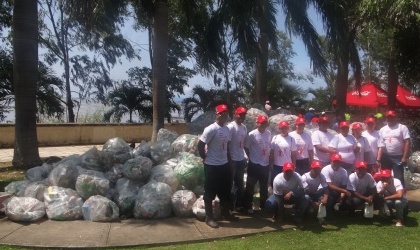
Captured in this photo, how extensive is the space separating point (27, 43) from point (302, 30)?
690cm

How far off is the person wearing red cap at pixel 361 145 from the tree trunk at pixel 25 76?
25.0 feet

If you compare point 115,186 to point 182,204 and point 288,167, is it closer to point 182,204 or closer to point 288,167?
point 182,204

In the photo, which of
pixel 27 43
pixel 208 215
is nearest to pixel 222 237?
pixel 208 215

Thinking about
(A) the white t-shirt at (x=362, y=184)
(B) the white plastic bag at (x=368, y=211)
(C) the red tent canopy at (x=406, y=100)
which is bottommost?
(B) the white plastic bag at (x=368, y=211)

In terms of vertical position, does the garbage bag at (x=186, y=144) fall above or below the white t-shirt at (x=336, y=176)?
above

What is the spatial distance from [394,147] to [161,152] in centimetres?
397

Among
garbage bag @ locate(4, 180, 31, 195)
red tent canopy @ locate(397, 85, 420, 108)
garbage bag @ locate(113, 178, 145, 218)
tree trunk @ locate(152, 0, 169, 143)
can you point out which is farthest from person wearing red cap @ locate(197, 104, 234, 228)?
red tent canopy @ locate(397, 85, 420, 108)

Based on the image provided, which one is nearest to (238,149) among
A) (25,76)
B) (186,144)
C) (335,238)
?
(186,144)

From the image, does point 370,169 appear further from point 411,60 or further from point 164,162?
point 411,60

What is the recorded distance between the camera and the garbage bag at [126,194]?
22.6 ft

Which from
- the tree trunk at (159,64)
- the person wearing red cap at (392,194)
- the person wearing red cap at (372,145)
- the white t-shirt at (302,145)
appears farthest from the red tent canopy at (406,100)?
the white t-shirt at (302,145)

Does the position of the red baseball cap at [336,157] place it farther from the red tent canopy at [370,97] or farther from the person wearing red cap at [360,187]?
the red tent canopy at [370,97]

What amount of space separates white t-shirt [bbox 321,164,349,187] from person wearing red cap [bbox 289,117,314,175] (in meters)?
0.37

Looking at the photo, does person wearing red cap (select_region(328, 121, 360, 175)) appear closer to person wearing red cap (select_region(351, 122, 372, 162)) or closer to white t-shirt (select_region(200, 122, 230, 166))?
person wearing red cap (select_region(351, 122, 372, 162))
